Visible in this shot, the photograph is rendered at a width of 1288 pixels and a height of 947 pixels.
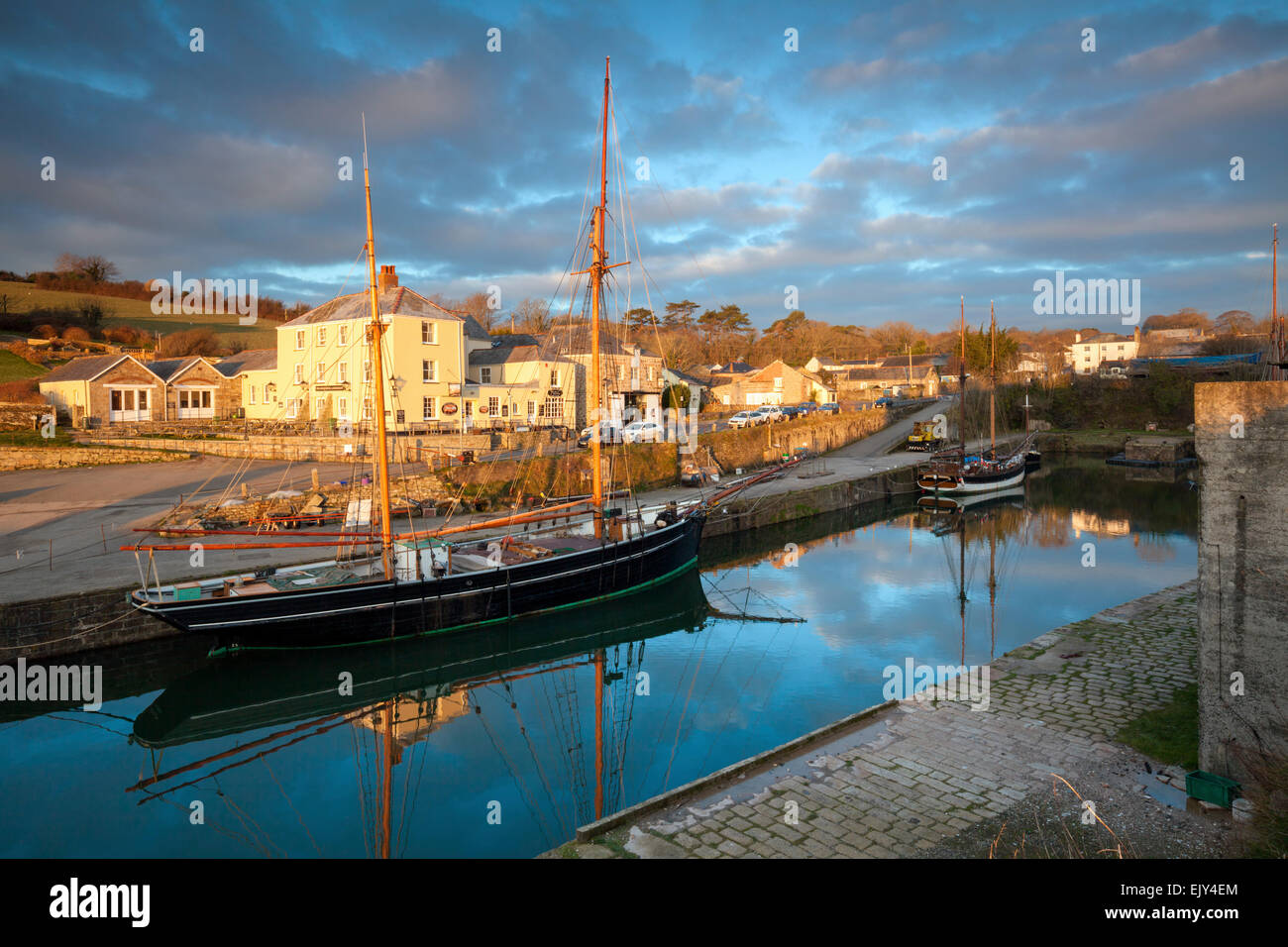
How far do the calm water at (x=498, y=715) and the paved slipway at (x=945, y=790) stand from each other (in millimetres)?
2700

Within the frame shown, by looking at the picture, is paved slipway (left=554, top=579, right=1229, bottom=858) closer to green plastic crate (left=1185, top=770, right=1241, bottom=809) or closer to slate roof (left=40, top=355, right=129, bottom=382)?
green plastic crate (left=1185, top=770, right=1241, bottom=809)

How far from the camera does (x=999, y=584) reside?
22.3 metres

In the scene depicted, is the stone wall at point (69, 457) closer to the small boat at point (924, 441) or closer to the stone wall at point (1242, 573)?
the stone wall at point (1242, 573)

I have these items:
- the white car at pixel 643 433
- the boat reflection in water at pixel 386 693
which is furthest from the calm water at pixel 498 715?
the white car at pixel 643 433

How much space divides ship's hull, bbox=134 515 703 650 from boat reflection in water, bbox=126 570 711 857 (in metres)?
0.50

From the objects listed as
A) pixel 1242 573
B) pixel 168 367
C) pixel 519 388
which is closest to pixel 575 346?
pixel 519 388

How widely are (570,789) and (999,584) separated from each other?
54.5 feet

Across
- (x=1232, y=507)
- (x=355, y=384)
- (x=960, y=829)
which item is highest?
(x=355, y=384)

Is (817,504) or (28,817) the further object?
(817,504)

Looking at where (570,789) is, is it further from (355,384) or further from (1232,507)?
(355,384)

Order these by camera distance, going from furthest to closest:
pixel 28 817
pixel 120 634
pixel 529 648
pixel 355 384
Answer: pixel 355 384
pixel 529 648
pixel 120 634
pixel 28 817

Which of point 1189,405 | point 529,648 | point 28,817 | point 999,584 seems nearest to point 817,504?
point 999,584

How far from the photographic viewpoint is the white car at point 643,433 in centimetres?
3559

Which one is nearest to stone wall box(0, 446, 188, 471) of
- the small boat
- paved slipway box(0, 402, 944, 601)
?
paved slipway box(0, 402, 944, 601)
